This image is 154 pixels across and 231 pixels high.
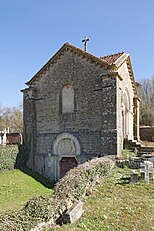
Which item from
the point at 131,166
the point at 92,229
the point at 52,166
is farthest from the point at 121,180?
the point at 52,166

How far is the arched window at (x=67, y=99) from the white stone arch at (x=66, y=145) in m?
2.00

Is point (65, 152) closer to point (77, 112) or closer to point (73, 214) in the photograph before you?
point (77, 112)

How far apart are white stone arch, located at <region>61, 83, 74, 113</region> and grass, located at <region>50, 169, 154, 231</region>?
28.1ft

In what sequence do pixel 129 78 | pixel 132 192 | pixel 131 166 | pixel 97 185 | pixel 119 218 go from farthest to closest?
pixel 129 78 → pixel 131 166 → pixel 97 185 → pixel 132 192 → pixel 119 218

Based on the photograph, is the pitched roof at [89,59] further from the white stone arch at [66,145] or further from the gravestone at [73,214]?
the gravestone at [73,214]

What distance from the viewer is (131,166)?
46.3ft

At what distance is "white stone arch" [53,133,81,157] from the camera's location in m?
18.2

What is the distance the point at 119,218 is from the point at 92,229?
3.79 feet

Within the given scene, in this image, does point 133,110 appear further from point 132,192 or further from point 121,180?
point 132,192

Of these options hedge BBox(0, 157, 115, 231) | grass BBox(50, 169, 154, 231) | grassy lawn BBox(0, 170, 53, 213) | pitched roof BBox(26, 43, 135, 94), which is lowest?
grassy lawn BBox(0, 170, 53, 213)

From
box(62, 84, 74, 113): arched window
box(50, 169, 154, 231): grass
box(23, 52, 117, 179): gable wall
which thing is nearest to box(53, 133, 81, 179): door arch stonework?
box(23, 52, 117, 179): gable wall

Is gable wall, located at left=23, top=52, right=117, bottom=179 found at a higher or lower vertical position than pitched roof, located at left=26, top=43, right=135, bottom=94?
lower

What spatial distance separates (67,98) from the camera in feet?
62.7

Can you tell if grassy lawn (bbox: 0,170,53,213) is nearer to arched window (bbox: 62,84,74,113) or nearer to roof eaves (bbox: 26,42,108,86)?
arched window (bbox: 62,84,74,113)
